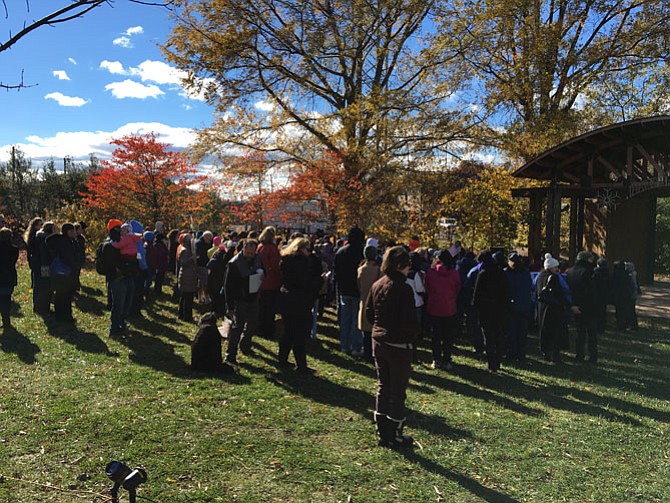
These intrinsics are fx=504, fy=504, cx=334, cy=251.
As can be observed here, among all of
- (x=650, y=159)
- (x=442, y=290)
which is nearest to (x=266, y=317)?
(x=442, y=290)

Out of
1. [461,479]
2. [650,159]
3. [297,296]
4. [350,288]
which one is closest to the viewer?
[461,479]

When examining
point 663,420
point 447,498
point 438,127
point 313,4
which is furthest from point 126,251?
point 313,4

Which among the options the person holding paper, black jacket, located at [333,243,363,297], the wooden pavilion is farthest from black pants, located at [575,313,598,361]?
the wooden pavilion

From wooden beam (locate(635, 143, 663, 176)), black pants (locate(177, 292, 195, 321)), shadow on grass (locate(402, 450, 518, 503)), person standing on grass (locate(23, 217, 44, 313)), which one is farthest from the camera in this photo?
wooden beam (locate(635, 143, 663, 176))

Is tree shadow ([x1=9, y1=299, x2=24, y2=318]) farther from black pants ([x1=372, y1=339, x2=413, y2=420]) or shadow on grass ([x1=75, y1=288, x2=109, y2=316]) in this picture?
black pants ([x1=372, y1=339, x2=413, y2=420])

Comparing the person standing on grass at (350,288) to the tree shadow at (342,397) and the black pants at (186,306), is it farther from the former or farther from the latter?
the black pants at (186,306)

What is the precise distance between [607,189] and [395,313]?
11.9 meters

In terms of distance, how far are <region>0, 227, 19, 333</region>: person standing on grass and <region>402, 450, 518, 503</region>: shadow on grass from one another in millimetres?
7421

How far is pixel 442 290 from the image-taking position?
7.83m

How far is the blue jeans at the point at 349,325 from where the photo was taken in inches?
325

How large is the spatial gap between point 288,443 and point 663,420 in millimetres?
4490

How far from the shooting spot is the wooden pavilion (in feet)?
42.2

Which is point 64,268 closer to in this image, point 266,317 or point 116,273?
point 116,273

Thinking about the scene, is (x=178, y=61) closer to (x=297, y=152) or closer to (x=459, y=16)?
(x=297, y=152)
